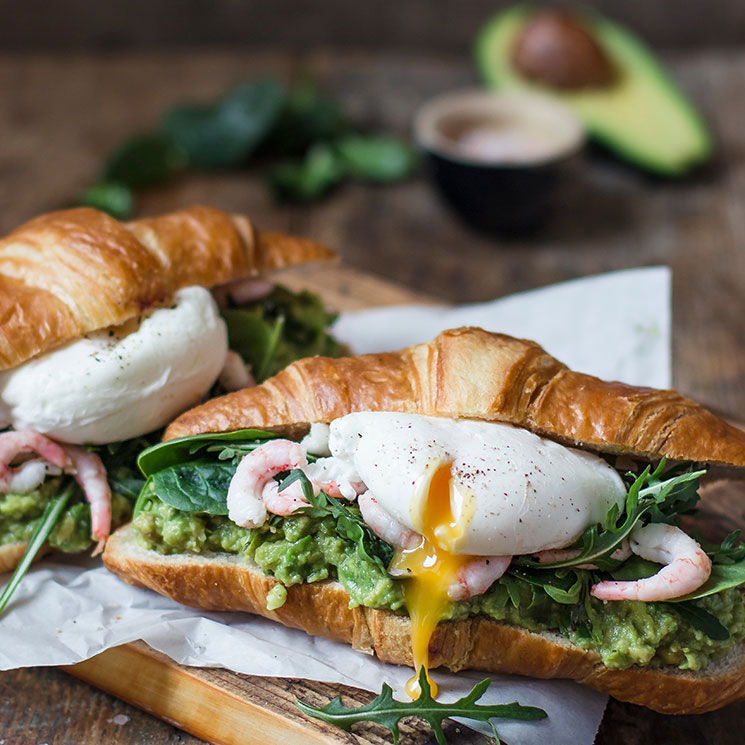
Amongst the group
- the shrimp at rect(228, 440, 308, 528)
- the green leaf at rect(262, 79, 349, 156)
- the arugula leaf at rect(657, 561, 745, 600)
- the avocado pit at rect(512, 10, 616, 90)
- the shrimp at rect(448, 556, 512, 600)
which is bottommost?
the arugula leaf at rect(657, 561, 745, 600)

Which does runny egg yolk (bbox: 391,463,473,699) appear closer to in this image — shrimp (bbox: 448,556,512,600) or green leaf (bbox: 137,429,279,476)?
shrimp (bbox: 448,556,512,600)

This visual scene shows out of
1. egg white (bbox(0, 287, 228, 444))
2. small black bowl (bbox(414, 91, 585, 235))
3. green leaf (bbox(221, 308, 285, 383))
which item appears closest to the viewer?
egg white (bbox(0, 287, 228, 444))

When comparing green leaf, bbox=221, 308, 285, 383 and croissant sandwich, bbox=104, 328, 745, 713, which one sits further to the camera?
green leaf, bbox=221, 308, 285, 383

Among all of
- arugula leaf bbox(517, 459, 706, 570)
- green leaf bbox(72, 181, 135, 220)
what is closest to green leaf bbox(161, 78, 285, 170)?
green leaf bbox(72, 181, 135, 220)

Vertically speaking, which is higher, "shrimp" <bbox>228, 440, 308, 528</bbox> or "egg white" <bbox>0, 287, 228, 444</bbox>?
"egg white" <bbox>0, 287, 228, 444</bbox>

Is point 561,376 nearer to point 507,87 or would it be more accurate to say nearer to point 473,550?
point 473,550

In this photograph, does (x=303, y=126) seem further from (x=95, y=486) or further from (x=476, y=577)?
(x=476, y=577)

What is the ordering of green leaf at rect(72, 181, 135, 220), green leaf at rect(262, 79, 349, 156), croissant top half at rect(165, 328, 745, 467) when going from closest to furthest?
1. croissant top half at rect(165, 328, 745, 467)
2. green leaf at rect(72, 181, 135, 220)
3. green leaf at rect(262, 79, 349, 156)
